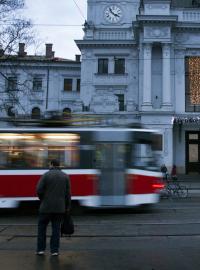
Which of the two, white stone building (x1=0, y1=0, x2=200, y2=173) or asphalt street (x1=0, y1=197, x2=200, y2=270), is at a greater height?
white stone building (x1=0, y1=0, x2=200, y2=173)

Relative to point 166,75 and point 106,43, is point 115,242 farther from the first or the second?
point 106,43

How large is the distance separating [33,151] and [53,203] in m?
7.83

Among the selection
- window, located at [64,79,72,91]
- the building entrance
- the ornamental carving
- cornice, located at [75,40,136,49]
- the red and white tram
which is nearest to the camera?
the red and white tram

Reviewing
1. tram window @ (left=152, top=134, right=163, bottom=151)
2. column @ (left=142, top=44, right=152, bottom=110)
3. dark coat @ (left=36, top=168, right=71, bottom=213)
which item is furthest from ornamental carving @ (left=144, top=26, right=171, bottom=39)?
dark coat @ (left=36, top=168, right=71, bottom=213)

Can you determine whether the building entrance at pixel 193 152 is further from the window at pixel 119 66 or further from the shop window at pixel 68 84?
the shop window at pixel 68 84

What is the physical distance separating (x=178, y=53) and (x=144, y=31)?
431cm

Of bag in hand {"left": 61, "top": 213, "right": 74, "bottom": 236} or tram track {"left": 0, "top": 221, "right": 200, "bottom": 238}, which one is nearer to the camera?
bag in hand {"left": 61, "top": 213, "right": 74, "bottom": 236}

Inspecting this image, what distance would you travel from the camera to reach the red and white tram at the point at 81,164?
16.1 meters

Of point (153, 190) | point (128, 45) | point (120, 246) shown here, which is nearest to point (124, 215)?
point (153, 190)

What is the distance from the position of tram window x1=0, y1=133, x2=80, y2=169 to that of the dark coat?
750cm

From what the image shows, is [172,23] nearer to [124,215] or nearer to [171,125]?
[171,125]

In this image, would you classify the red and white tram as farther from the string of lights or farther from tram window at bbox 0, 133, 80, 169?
the string of lights

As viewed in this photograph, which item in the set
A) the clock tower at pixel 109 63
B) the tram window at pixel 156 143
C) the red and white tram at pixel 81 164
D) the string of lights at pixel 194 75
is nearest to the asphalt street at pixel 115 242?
the red and white tram at pixel 81 164

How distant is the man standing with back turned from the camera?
851 centimetres
